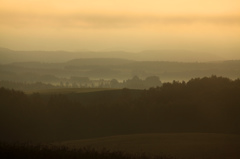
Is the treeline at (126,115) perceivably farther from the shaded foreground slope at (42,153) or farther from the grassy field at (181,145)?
the shaded foreground slope at (42,153)

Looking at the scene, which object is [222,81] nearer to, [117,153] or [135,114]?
[135,114]

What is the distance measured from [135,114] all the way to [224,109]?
10288 millimetres

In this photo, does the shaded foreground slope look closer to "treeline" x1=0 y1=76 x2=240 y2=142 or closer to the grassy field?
the grassy field

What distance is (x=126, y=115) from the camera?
5403 centimetres

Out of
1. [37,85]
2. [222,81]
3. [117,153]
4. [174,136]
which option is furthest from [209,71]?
[117,153]

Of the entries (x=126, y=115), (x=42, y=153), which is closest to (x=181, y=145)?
(x=42, y=153)

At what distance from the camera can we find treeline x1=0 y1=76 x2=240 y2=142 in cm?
4934

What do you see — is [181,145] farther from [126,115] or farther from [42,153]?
[126,115]

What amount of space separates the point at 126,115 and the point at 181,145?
26678 millimetres

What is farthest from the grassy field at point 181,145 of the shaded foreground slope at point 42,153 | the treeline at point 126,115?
the treeline at point 126,115

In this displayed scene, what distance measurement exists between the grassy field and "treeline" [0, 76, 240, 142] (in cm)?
1565

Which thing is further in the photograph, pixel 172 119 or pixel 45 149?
pixel 172 119

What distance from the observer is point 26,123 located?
5262 cm

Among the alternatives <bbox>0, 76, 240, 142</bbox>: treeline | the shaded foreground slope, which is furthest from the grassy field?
<bbox>0, 76, 240, 142</bbox>: treeline
